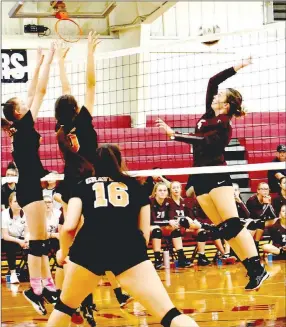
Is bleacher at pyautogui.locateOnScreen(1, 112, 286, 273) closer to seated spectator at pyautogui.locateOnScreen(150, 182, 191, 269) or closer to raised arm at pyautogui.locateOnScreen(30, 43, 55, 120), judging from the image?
seated spectator at pyautogui.locateOnScreen(150, 182, 191, 269)

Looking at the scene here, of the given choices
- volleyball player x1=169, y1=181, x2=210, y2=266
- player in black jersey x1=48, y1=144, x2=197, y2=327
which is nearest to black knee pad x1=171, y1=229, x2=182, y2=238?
volleyball player x1=169, y1=181, x2=210, y2=266

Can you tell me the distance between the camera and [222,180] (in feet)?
20.6

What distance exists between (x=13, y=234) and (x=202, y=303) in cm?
318

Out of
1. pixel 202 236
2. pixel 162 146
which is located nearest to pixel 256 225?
pixel 202 236

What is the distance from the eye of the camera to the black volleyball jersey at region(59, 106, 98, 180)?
6.09m

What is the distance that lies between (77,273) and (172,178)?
786 centimetres

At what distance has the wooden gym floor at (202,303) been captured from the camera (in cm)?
687

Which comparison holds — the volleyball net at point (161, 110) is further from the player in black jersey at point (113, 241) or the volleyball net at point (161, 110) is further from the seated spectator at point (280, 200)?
the player in black jersey at point (113, 241)

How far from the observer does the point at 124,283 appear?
4.57m

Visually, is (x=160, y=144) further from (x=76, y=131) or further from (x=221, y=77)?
(x=76, y=131)

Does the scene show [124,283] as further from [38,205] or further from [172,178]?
[172,178]

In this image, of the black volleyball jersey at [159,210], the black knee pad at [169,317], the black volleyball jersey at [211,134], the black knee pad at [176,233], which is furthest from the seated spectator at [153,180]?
the black knee pad at [169,317]

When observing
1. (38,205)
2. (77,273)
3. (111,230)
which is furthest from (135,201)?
(38,205)

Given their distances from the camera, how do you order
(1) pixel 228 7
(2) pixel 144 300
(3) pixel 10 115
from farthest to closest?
(1) pixel 228 7, (3) pixel 10 115, (2) pixel 144 300
